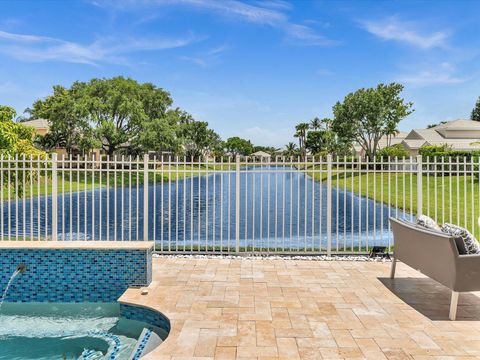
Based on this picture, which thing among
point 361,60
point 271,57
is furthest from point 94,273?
point 361,60

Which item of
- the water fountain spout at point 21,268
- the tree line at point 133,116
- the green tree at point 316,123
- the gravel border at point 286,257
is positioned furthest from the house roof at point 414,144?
the water fountain spout at point 21,268

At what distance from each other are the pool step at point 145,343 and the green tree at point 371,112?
35.8 metres

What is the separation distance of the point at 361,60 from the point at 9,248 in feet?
69.6

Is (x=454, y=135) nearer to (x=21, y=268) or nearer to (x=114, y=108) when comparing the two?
(x=114, y=108)

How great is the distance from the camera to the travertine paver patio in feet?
11.0

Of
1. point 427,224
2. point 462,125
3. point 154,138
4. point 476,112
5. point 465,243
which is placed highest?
point 476,112

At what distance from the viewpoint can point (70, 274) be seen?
5.25 meters

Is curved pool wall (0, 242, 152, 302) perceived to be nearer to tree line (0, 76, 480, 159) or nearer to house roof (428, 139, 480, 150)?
tree line (0, 76, 480, 159)

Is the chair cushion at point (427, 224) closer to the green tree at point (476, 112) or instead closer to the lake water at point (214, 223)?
the lake water at point (214, 223)

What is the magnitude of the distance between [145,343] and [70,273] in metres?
1.92

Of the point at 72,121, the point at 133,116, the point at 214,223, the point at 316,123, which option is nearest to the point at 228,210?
the point at 214,223

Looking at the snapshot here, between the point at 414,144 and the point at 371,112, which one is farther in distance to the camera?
the point at 414,144

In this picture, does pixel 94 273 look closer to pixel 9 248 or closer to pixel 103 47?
pixel 9 248

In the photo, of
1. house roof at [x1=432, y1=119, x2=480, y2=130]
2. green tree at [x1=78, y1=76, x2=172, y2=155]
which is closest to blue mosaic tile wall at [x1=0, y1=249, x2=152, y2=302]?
green tree at [x1=78, y1=76, x2=172, y2=155]
